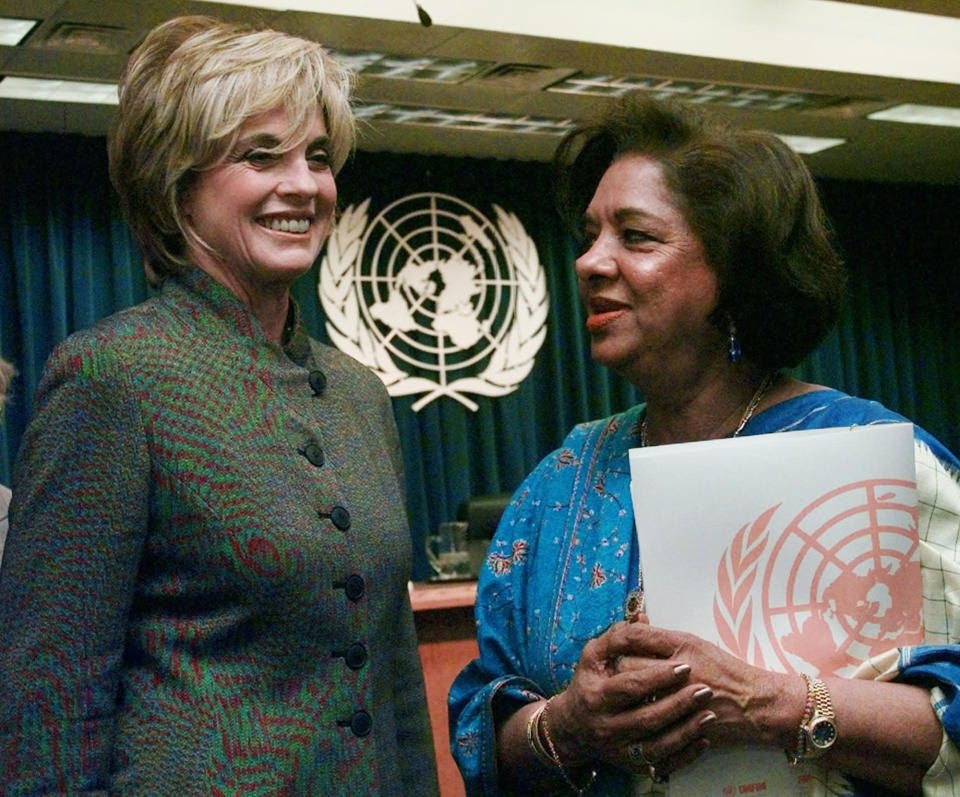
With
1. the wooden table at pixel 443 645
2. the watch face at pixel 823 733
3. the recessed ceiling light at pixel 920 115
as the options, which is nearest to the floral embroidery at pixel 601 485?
the watch face at pixel 823 733

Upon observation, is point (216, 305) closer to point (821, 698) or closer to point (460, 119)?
point (821, 698)

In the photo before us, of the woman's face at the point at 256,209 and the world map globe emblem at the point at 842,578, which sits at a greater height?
the woman's face at the point at 256,209

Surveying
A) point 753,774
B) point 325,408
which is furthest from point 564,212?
point 753,774

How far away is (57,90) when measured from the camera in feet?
16.0

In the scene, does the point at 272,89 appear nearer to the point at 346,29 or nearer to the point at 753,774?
the point at 753,774

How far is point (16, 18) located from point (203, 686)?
330 centimetres

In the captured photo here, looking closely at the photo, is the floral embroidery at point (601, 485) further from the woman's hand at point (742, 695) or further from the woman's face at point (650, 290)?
the woman's hand at point (742, 695)

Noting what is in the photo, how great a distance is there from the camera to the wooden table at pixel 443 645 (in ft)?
12.0

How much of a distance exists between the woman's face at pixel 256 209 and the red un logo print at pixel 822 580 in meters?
0.60

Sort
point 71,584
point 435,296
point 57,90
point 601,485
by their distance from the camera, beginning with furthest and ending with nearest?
1. point 435,296
2. point 57,90
3. point 601,485
4. point 71,584

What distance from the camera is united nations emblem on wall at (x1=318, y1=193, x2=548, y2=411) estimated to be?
6.05 metres

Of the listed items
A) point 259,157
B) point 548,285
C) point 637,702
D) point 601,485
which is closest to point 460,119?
point 548,285

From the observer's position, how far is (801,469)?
136cm

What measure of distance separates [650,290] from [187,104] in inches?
23.1
